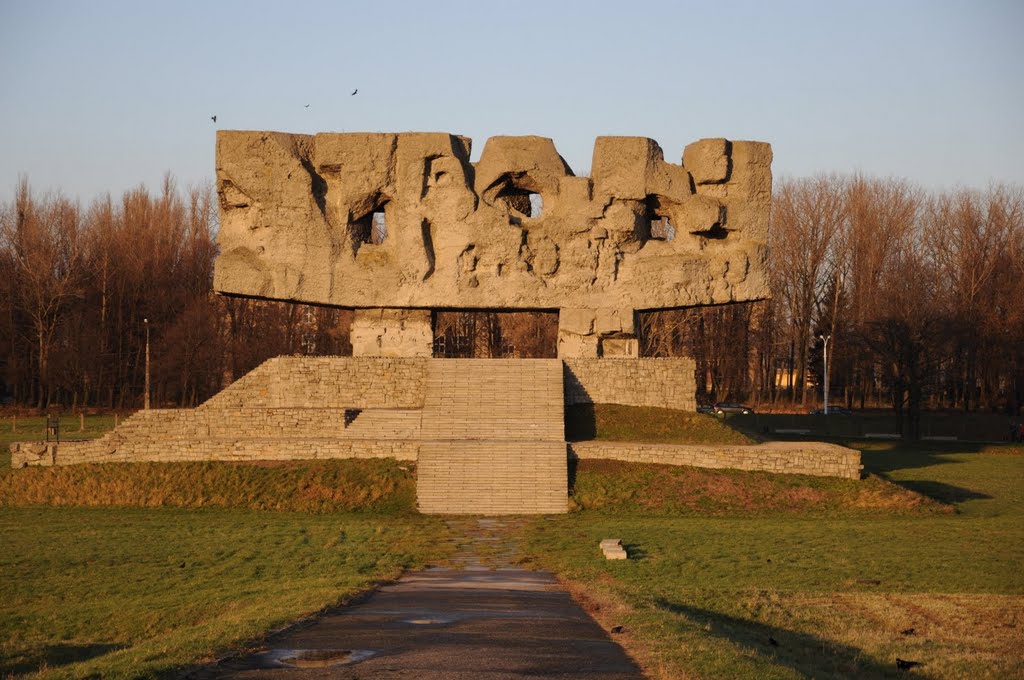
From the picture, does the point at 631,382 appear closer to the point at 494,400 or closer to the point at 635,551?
the point at 494,400

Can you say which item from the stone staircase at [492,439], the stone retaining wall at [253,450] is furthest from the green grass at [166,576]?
the stone retaining wall at [253,450]

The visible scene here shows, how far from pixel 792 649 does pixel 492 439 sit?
51.3 ft

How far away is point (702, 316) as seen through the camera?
6388 cm

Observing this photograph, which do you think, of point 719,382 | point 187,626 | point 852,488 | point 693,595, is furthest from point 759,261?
point 719,382

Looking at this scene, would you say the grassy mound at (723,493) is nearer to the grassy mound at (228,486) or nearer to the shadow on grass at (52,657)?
the grassy mound at (228,486)

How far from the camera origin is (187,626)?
44.6 ft

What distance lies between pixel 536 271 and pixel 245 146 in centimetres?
786

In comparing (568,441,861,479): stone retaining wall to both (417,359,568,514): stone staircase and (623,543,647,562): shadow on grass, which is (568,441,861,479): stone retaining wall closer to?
(417,359,568,514): stone staircase

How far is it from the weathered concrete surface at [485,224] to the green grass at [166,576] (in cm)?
819

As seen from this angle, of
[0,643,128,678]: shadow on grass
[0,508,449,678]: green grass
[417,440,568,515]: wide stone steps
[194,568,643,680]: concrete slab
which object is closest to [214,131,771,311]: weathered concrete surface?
[417,440,568,515]: wide stone steps

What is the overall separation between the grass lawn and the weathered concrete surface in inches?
262

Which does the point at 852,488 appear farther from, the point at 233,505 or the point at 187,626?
the point at 187,626

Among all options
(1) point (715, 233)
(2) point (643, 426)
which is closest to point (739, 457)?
(2) point (643, 426)

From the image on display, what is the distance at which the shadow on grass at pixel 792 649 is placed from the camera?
36.6 feet
